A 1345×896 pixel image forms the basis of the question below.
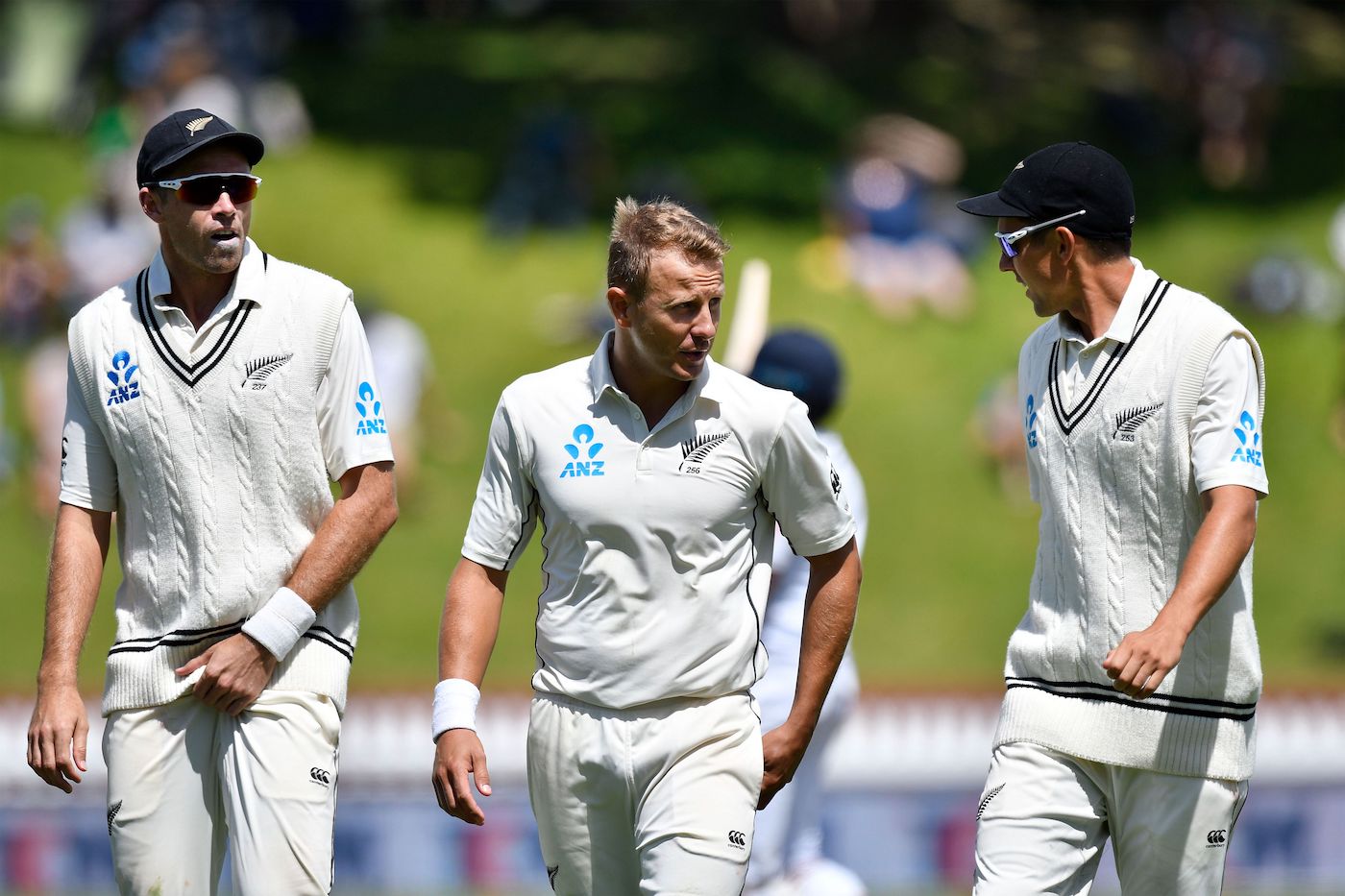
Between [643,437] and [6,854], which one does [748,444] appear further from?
[6,854]

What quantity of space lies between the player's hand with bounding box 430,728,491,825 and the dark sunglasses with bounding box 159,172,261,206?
1.32 metres

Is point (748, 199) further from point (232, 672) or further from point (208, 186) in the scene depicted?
point (232, 672)

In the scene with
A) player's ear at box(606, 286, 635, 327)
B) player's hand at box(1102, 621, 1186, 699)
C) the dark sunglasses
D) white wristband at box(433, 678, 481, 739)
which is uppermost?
the dark sunglasses

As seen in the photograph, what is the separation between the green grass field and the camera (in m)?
12.7

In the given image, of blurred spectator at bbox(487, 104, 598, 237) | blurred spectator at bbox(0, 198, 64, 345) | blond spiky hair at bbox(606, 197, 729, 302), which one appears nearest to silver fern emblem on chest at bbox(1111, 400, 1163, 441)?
blond spiky hair at bbox(606, 197, 729, 302)

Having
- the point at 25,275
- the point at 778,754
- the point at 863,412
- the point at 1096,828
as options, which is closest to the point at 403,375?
the point at 25,275

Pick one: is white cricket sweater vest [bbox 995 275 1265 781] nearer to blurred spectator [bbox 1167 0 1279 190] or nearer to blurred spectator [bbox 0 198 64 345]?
blurred spectator [bbox 0 198 64 345]

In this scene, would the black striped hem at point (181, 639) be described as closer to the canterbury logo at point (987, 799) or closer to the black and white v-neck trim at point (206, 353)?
the black and white v-neck trim at point (206, 353)

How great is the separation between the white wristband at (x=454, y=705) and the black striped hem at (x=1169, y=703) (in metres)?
1.38

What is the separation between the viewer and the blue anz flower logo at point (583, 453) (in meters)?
3.83

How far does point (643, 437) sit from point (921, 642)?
919 cm

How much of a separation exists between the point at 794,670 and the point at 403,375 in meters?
8.52

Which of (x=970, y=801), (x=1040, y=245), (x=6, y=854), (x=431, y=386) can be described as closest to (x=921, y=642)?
(x=970, y=801)

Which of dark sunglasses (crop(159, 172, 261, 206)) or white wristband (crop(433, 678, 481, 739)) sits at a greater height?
dark sunglasses (crop(159, 172, 261, 206))
